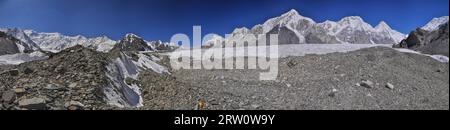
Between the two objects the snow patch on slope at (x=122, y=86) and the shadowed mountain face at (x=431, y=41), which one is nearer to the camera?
the snow patch on slope at (x=122, y=86)

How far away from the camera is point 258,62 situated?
26.8 meters

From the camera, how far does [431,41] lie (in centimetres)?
3716

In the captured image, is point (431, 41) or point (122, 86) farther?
point (431, 41)

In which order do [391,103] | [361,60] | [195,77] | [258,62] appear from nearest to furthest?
1. [391,103]
2. [195,77]
3. [361,60]
4. [258,62]

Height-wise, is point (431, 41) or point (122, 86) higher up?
point (431, 41)

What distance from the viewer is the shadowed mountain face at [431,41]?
101ft

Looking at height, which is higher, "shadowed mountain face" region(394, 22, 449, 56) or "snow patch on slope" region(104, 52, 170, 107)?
"shadowed mountain face" region(394, 22, 449, 56)

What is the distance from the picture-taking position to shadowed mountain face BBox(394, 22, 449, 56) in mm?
30672

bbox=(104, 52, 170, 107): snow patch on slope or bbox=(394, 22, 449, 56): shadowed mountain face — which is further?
bbox=(394, 22, 449, 56): shadowed mountain face
